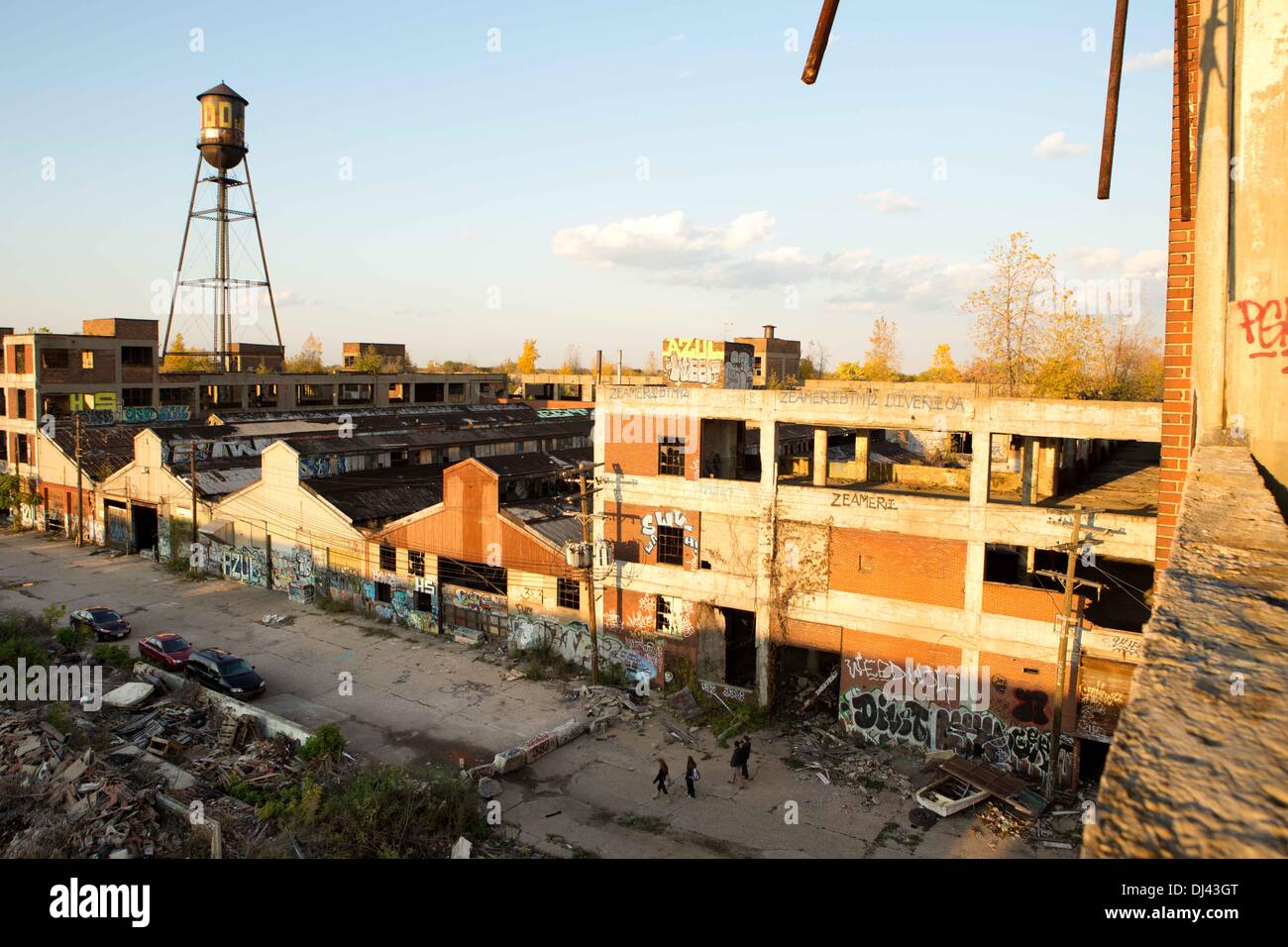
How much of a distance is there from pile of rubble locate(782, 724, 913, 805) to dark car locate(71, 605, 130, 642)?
94.2 ft

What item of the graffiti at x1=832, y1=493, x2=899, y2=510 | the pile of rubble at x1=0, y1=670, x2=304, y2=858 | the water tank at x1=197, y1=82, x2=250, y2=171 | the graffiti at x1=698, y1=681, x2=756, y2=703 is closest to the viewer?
the pile of rubble at x1=0, y1=670, x2=304, y2=858

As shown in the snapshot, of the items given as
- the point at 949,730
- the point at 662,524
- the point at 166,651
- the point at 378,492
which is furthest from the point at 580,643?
the point at 378,492

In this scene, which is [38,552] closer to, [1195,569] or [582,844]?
[582,844]

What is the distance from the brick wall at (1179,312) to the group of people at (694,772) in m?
16.4

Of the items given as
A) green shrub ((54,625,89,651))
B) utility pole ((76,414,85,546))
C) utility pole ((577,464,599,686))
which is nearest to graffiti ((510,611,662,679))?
utility pole ((577,464,599,686))

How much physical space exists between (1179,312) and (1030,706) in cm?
1768

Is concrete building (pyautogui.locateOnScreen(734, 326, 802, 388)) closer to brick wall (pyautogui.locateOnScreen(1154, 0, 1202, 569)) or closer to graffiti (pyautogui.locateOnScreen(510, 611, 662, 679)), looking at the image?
graffiti (pyautogui.locateOnScreen(510, 611, 662, 679))

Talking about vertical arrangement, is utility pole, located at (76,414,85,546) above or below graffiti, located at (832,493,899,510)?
below

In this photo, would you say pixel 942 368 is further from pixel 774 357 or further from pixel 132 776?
pixel 132 776

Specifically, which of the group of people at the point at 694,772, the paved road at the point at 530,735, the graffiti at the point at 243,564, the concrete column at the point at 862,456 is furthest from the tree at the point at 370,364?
the group of people at the point at 694,772

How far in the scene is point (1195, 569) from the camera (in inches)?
210

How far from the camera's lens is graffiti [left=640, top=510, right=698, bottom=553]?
2988 centimetres

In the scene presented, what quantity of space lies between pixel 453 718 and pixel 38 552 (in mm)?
40182

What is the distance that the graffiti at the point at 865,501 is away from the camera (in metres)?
26.1
